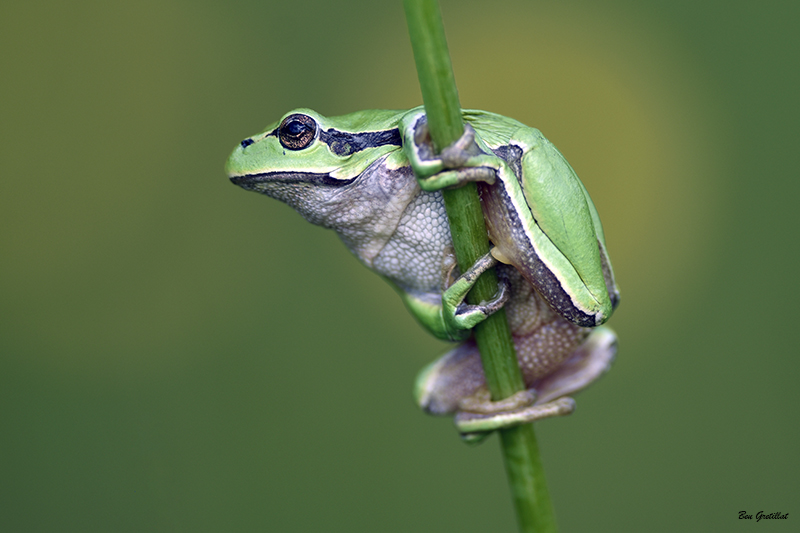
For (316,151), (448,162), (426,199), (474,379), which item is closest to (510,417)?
(474,379)

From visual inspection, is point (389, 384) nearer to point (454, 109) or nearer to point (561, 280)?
point (561, 280)

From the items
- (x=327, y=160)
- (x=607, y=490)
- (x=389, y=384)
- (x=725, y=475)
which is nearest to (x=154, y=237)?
(x=389, y=384)

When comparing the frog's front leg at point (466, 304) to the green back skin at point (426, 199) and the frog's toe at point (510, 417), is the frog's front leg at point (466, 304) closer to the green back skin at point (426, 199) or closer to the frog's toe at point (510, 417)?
the green back skin at point (426, 199)

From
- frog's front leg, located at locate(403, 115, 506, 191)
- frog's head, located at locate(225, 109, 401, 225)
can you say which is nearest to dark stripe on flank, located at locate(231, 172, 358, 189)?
frog's head, located at locate(225, 109, 401, 225)

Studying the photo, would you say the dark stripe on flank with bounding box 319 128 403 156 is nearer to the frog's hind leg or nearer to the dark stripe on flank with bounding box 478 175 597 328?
the dark stripe on flank with bounding box 478 175 597 328

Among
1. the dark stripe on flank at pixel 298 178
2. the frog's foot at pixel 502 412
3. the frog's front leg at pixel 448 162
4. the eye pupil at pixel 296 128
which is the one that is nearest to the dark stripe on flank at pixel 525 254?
the frog's front leg at pixel 448 162
